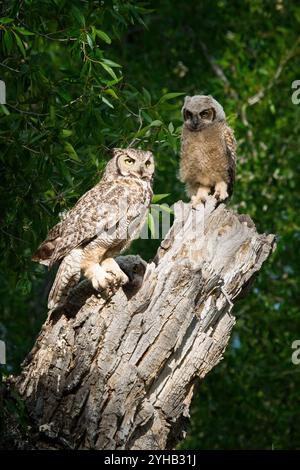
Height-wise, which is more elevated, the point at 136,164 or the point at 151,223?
the point at 136,164

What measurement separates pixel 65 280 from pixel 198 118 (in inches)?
83.9

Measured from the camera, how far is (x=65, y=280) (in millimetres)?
4988

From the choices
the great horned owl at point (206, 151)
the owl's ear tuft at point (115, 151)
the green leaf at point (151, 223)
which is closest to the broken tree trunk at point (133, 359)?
the green leaf at point (151, 223)

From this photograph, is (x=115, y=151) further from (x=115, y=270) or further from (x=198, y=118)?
(x=198, y=118)

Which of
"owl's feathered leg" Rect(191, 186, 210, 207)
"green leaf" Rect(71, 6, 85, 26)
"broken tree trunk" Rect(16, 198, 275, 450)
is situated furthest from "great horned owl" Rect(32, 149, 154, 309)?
"owl's feathered leg" Rect(191, 186, 210, 207)

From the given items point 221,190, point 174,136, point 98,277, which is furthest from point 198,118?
point 98,277

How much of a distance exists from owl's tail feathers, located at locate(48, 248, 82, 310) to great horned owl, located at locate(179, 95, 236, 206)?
67.1 inches

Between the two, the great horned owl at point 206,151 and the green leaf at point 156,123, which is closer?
the green leaf at point 156,123

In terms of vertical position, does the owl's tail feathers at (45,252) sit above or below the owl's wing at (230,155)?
above

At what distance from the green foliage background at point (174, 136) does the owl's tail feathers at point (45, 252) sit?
368mm

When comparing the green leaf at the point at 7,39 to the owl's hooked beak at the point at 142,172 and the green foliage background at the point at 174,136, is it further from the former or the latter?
the owl's hooked beak at the point at 142,172

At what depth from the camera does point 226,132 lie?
22.5ft

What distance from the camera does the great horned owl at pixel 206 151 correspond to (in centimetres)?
665

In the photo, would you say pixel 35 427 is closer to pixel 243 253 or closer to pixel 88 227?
pixel 88 227
